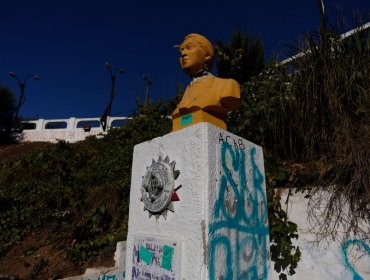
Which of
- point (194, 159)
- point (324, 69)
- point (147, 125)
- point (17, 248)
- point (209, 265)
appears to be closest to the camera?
point (209, 265)

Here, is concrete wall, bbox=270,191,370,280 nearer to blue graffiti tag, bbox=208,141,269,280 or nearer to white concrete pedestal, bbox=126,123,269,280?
blue graffiti tag, bbox=208,141,269,280

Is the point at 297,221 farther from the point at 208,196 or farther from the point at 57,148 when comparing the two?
the point at 57,148

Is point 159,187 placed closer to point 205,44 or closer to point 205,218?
point 205,218

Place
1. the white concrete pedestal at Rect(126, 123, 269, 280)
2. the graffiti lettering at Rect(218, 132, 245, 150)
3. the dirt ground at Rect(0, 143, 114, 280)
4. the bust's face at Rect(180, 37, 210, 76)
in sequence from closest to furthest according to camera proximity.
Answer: the white concrete pedestal at Rect(126, 123, 269, 280)
the graffiti lettering at Rect(218, 132, 245, 150)
the bust's face at Rect(180, 37, 210, 76)
the dirt ground at Rect(0, 143, 114, 280)

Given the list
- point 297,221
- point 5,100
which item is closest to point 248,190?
point 297,221

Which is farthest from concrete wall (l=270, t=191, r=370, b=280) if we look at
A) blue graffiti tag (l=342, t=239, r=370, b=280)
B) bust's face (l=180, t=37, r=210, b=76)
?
bust's face (l=180, t=37, r=210, b=76)

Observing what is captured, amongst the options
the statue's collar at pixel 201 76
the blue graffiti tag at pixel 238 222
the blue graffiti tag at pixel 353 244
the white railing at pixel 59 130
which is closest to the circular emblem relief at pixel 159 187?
the blue graffiti tag at pixel 238 222

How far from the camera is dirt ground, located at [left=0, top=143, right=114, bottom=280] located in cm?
392

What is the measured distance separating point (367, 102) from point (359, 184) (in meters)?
0.89

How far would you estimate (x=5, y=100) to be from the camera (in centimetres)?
2017

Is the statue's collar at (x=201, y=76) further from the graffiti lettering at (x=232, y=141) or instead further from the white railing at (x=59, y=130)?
the white railing at (x=59, y=130)

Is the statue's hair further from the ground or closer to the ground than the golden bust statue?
further from the ground

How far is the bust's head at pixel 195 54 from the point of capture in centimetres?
236

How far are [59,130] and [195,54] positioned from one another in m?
15.9
